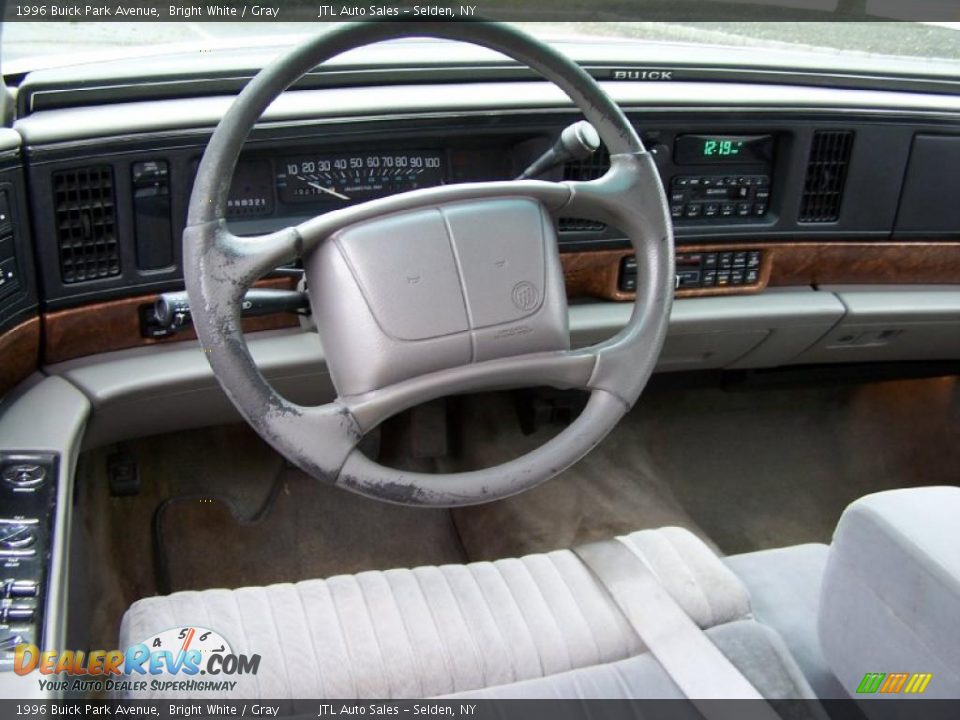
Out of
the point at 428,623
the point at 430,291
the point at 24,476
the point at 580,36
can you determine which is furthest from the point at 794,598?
the point at 580,36

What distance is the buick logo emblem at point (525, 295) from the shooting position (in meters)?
1.37

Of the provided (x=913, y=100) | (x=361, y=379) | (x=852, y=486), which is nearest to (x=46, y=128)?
(x=361, y=379)

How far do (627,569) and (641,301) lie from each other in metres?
0.39

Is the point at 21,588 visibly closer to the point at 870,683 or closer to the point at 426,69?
the point at 870,683

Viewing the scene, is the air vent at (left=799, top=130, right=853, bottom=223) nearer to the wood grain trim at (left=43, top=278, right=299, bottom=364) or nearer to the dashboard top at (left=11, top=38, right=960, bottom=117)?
the dashboard top at (left=11, top=38, right=960, bottom=117)

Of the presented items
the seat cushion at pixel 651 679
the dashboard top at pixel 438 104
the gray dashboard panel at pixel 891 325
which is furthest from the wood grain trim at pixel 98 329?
the gray dashboard panel at pixel 891 325

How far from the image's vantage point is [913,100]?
2.25 m

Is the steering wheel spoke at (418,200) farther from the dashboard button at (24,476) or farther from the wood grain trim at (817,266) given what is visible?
the wood grain trim at (817,266)

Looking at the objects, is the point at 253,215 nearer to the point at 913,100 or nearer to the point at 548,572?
the point at 548,572

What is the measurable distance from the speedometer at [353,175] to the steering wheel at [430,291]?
0.50 metres

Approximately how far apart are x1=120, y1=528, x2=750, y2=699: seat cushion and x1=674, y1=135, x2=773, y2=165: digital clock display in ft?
3.10

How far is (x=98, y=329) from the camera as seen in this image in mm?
1753

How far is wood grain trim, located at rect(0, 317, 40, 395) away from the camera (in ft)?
5.19

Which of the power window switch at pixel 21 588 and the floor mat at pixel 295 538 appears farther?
the floor mat at pixel 295 538
